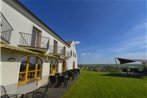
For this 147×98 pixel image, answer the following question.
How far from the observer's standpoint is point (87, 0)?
438 inches

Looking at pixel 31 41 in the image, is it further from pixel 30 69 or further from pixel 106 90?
pixel 106 90

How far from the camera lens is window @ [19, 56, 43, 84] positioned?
24.2 feet

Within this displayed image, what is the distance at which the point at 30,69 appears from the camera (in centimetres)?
840

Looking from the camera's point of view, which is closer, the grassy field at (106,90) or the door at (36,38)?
the grassy field at (106,90)

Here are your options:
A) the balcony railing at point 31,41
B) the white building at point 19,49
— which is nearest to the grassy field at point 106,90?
the white building at point 19,49

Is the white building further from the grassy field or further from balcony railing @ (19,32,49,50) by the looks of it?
the grassy field

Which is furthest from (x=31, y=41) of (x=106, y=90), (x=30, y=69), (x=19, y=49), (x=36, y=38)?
(x=106, y=90)

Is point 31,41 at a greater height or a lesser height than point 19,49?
greater

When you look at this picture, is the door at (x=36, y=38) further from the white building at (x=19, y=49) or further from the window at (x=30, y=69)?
the window at (x=30, y=69)

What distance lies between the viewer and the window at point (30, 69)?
7373 mm

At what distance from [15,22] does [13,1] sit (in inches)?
49.7

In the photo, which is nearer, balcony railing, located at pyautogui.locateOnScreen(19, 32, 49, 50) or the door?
balcony railing, located at pyautogui.locateOnScreen(19, 32, 49, 50)

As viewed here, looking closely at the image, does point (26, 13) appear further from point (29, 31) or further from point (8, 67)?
point (8, 67)

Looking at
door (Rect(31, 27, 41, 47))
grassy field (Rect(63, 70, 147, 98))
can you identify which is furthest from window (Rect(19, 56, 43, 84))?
grassy field (Rect(63, 70, 147, 98))
